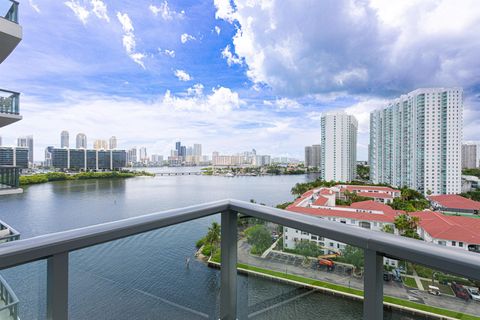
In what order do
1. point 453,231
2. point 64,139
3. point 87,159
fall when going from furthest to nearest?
point 64,139
point 87,159
point 453,231

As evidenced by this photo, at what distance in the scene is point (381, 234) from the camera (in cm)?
59

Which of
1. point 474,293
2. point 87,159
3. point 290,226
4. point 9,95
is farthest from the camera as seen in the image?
point 87,159

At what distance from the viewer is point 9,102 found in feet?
12.9

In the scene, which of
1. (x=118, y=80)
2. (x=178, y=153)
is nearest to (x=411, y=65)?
(x=118, y=80)

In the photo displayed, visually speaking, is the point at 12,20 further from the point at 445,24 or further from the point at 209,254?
the point at 445,24

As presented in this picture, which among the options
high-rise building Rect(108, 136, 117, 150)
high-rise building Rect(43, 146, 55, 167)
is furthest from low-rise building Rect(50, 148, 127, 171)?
high-rise building Rect(108, 136, 117, 150)

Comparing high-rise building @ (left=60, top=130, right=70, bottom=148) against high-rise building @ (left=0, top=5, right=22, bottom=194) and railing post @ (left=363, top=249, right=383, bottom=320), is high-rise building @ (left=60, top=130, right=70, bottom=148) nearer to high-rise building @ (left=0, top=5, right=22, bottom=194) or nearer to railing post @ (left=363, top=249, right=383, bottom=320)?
high-rise building @ (left=0, top=5, right=22, bottom=194)

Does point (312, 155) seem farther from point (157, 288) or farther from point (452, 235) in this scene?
point (157, 288)

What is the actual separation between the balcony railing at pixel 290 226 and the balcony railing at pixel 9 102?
449cm

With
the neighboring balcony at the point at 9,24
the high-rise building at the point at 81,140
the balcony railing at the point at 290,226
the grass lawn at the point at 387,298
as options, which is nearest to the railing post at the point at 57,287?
the balcony railing at the point at 290,226

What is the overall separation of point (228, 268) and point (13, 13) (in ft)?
13.4

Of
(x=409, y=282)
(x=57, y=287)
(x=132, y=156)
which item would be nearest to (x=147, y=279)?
(x=57, y=287)

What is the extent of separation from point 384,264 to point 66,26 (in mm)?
25056

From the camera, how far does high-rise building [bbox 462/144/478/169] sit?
1019 inches
